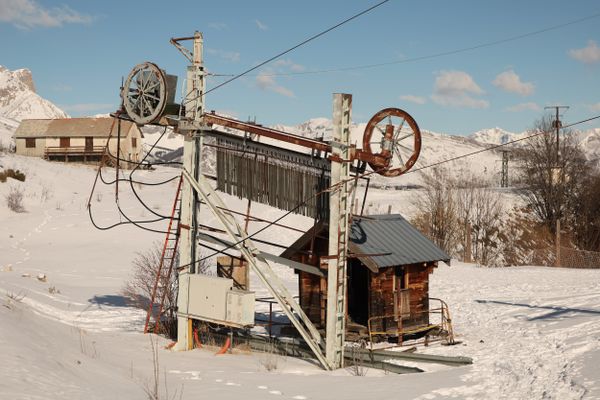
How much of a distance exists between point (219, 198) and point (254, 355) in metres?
4.15

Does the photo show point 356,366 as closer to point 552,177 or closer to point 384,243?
point 384,243

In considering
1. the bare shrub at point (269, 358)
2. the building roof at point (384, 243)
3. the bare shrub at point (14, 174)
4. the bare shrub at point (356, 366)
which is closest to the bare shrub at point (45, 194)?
the bare shrub at point (14, 174)

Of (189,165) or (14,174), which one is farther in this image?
(14,174)

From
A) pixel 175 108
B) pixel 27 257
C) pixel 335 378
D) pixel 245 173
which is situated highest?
pixel 175 108

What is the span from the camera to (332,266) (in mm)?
15695

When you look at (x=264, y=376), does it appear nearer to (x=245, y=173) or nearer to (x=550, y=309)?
(x=245, y=173)

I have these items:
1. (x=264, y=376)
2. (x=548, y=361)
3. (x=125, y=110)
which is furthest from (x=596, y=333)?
(x=125, y=110)

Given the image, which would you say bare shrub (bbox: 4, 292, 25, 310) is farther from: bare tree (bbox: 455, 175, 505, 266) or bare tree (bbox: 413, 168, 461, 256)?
bare tree (bbox: 455, 175, 505, 266)

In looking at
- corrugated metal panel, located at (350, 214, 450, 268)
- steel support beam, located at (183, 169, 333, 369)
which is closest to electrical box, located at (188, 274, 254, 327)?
steel support beam, located at (183, 169, 333, 369)

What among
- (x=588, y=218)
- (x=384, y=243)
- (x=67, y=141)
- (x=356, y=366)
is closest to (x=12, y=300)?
(x=356, y=366)

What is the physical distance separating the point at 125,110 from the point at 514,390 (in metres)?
12.2

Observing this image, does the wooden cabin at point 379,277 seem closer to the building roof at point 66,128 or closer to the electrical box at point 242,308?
the electrical box at point 242,308

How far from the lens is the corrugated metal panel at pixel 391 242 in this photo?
18547 mm

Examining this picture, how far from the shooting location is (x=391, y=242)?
777 inches
